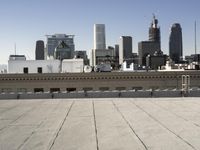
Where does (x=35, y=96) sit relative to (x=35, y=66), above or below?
below

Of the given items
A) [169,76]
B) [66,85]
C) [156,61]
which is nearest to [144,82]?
[169,76]

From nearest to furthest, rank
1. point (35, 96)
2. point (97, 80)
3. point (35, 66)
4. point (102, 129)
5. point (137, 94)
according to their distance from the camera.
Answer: point (102, 129) → point (137, 94) → point (35, 96) → point (97, 80) → point (35, 66)

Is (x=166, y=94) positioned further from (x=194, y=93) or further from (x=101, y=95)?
(x=101, y=95)

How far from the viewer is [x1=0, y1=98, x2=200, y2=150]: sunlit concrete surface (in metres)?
11.1

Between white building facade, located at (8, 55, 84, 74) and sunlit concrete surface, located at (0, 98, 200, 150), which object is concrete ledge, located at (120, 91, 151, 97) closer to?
sunlit concrete surface, located at (0, 98, 200, 150)

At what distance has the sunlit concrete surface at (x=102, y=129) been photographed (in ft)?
36.5

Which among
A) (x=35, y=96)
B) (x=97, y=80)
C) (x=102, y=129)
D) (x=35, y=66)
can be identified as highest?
(x=35, y=66)

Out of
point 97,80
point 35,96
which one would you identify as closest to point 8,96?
point 35,96

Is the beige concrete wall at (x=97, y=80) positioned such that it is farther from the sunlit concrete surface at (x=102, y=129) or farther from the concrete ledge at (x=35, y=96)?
the sunlit concrete surface at (x=102, y=129)

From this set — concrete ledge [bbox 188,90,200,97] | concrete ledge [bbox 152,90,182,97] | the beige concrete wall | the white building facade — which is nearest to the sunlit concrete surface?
concrete ledge [bbox 152,90,182,97]

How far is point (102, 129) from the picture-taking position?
13727 mm

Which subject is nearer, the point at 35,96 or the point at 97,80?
the point at 35,96

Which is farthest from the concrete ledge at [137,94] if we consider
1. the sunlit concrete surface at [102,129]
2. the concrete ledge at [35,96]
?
the sunlit concrete surface at [102,129]

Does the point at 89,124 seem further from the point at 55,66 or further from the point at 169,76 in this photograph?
the point at 55,66
